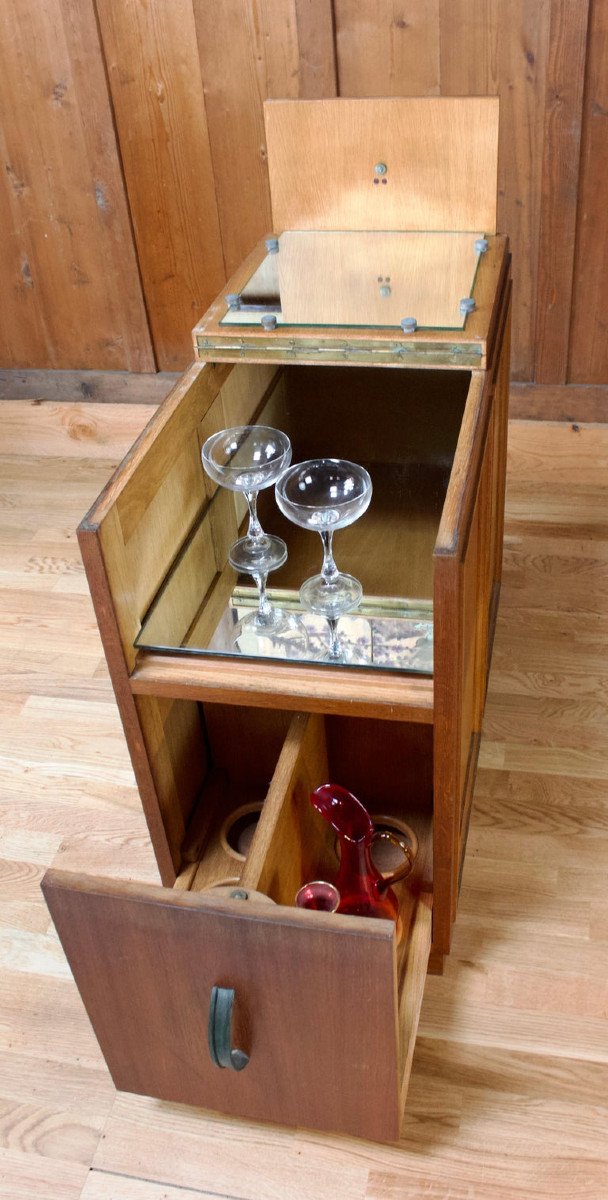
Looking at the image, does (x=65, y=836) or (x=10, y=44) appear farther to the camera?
(x=10, y=44)

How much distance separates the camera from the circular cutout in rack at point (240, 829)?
1.55 meters

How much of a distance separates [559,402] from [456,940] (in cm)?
131

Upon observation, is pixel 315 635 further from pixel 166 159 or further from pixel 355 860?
pixel 166 159

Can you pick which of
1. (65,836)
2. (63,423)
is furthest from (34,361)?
(65,836)

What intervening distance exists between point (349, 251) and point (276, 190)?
17cm

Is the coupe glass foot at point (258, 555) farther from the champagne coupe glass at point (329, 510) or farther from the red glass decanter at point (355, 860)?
the red glass decanter at point (355, 860)

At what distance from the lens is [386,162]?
1.78 meters

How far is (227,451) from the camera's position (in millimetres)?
1470

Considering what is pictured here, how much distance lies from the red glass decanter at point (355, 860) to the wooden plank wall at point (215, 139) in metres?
1.38

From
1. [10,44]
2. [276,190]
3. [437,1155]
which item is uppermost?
[10,44]

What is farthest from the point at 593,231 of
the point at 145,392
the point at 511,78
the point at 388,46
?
the point at 145,392

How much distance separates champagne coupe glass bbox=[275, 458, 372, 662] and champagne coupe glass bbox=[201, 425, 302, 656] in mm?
31

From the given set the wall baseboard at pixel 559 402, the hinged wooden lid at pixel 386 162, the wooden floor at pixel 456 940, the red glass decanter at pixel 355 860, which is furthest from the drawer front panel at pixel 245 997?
the wall baseboard at pixel 559 402

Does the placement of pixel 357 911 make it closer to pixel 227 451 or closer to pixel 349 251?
pixel 227 451
